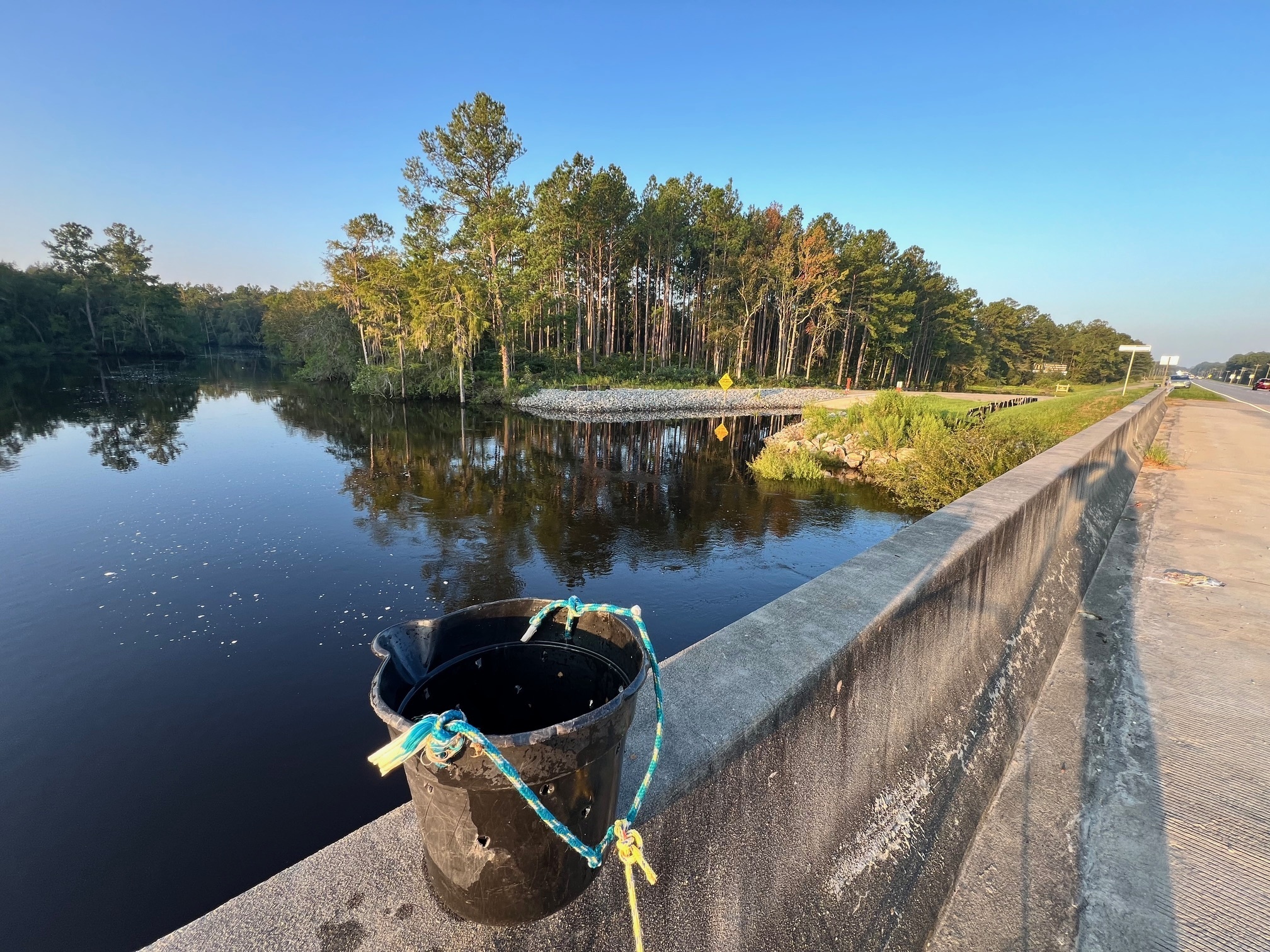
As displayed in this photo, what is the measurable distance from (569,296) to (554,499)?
32614 millimetres

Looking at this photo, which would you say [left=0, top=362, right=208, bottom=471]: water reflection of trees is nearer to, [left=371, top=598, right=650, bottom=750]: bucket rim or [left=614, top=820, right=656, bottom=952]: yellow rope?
[left=371, top=598, right=650, bottom=750]: bucket rim

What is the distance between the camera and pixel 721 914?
1621 mm

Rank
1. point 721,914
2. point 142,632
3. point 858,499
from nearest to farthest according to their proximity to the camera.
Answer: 1. point 721,914
2. point 142,632
3. point 858,499

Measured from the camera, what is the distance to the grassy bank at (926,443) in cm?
1070

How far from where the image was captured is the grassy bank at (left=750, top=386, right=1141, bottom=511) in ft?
35.1

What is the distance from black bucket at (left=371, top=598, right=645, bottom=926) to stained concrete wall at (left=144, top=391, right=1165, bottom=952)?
0.58 ft

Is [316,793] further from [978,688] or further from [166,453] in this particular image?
[166,453]

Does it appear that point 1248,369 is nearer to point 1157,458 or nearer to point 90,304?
point 1157,458

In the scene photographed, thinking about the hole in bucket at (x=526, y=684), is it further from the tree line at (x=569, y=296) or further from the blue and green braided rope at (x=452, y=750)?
the tree line at (x=569, y=296)

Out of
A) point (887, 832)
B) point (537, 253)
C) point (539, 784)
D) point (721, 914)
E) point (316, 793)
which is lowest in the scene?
point (316, 793)

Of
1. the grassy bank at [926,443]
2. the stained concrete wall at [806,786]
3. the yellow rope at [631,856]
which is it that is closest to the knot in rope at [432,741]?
the yellow rope at [631,856]

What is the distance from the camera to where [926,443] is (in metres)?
12.2

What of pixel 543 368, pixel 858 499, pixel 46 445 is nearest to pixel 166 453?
pixel 46 445

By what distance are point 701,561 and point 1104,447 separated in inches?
262
